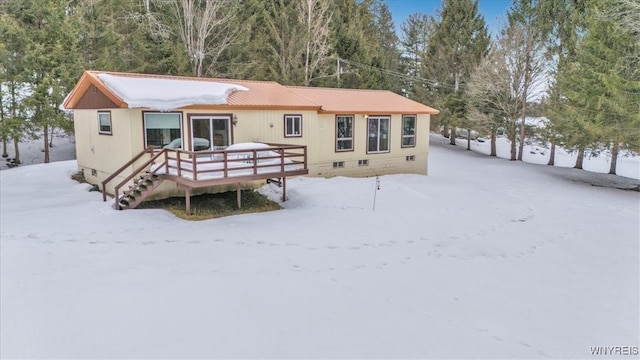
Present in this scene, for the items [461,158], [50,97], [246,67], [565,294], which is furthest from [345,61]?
[565,294]

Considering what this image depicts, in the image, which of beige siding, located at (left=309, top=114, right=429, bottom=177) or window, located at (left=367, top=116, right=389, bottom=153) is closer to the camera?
beige siding, located at (left=309, top=114, right=429, bottom=177)

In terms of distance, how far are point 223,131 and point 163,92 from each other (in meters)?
2.02

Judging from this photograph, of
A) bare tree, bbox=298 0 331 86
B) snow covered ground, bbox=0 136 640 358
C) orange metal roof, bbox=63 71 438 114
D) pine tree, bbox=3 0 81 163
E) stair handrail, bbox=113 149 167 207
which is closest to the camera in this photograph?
snow covered ground, bbox=0 136 640 358

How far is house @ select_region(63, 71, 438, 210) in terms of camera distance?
10602 millimetres

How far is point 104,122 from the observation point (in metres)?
12.0

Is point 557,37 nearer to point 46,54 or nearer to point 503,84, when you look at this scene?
point 503,84

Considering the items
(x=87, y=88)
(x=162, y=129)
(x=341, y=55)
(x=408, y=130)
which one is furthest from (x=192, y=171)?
(x=341, y=55)

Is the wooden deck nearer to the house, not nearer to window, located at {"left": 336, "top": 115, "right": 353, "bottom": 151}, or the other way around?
A: the house

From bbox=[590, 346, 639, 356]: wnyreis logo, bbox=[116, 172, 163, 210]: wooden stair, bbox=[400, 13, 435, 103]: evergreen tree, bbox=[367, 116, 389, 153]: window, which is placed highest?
bbox=[400, 13, 435, 103]: evergreen tree

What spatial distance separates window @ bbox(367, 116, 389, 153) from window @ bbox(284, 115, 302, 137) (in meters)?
2.88

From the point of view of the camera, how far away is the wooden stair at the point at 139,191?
33.9 ft

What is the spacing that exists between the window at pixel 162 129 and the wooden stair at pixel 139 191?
3.65 ft

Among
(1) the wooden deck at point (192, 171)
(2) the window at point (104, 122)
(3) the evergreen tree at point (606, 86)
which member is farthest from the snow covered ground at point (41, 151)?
(3) the evergreen tree at point (606, 86)

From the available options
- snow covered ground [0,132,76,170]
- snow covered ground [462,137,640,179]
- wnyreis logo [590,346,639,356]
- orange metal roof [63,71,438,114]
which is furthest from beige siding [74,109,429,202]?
snow covered ground [462,137,640,179]
